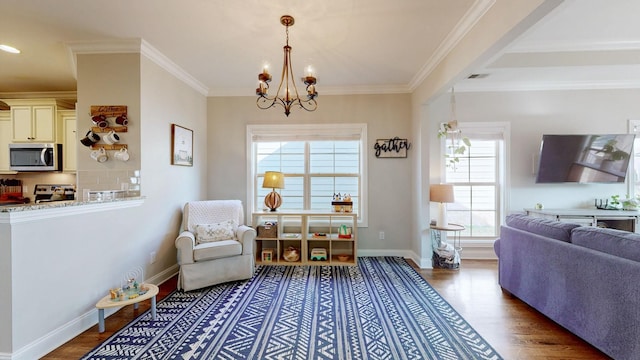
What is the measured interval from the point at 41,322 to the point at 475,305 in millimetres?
3455

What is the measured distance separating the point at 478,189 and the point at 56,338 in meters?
4.86

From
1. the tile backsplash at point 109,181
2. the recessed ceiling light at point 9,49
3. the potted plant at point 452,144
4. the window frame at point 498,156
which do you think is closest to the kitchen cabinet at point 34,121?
the recessed ceiling light at point 9,49

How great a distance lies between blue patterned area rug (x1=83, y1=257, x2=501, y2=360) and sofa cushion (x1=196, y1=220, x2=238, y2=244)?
541mm

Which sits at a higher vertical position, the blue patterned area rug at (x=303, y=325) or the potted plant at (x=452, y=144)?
the potted plant at (x=452, y=144)

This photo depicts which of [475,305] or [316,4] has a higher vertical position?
[316,4]

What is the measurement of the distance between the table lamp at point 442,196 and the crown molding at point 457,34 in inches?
57.2

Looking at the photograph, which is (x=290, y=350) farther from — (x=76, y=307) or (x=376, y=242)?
(x=376, y=242)

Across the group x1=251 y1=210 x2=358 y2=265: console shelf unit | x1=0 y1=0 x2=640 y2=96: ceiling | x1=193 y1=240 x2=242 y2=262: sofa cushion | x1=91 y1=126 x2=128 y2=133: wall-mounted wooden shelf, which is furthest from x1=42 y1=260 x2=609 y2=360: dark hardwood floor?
x1=0 y1=0 x2=640 y2=96: ceiling

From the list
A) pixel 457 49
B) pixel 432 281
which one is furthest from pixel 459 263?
pixel 457 49

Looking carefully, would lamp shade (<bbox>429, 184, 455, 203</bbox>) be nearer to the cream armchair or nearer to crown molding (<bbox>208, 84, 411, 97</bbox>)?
crown molding (<bbox>208, 84, 411, 97</bbox>)

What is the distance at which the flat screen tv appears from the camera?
11.8ft

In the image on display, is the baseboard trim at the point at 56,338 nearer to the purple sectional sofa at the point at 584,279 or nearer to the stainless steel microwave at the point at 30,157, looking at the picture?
the stainless steel microwave at the point at 30,157

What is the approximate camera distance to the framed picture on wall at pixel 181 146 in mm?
3322

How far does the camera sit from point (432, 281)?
3174 millimetres
